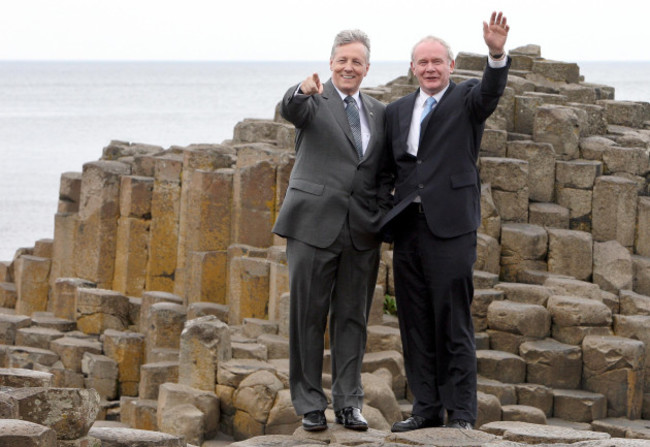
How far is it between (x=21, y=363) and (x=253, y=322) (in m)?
4.14

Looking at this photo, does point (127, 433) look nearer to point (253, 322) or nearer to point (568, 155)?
point (253, 322)

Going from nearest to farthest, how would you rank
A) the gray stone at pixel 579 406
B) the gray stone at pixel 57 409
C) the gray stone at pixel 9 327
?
the gray stone at pixel 57 409 → the gray stone at pixel 579 406 → the gray stone at pixel 9 327

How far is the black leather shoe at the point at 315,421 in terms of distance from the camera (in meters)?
8.52

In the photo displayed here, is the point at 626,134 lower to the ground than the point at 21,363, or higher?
higher

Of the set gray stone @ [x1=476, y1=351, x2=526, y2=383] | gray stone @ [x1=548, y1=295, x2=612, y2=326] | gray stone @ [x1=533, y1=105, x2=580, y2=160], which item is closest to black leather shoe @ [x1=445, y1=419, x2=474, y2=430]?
gray stone @ [x1=476, y1=351, x2=526, y2=383]

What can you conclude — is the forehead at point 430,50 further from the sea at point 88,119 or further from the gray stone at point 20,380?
the sea at point 88,119

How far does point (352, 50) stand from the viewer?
8406mm

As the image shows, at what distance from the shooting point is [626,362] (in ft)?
50.9

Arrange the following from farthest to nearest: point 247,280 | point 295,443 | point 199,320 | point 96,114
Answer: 1. point 96,114
2. point 247,280
3. point 199,320
4. point 295,443

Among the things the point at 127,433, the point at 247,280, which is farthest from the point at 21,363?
the point at 127,433

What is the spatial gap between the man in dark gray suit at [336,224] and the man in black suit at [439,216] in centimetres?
19

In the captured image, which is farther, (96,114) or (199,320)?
(96,114)

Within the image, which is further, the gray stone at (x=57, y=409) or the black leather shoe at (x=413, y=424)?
the black leather shoe at (x=413, y=424)

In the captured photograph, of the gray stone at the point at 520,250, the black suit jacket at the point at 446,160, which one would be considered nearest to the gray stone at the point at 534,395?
the gray stone at the point at 520,250
